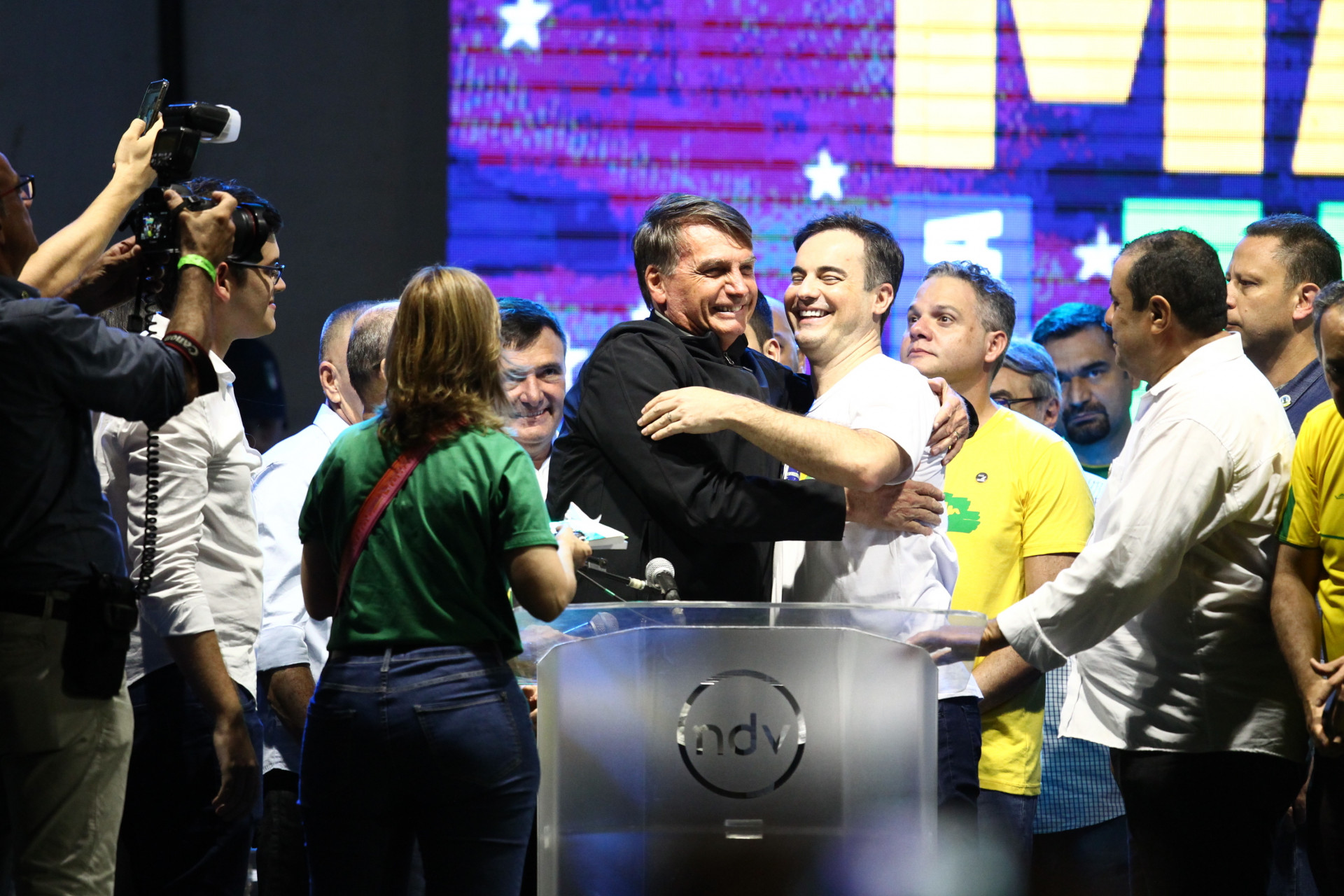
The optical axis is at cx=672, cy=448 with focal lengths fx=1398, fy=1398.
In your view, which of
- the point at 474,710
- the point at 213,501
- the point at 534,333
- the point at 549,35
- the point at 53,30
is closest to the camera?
the point at 474,710

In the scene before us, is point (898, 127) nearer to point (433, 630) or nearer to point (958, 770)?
point (958, 770)

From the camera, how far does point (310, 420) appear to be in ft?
19.0

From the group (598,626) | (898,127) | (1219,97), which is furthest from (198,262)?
(1219,97)

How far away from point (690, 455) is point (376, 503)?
771 mm

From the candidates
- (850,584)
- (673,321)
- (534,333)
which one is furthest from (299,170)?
(850,584)

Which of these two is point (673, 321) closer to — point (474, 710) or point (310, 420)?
point (474, 710)

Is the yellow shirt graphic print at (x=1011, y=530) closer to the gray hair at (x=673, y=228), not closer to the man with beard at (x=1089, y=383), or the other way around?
the gray hair at (x=673, y=228)

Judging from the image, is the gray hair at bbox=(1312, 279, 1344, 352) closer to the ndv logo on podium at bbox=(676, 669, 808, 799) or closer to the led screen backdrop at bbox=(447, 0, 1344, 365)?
the ndv logo on podium at bbox=(676, 669, 808, 799)

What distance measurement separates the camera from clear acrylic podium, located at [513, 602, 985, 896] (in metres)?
2.29

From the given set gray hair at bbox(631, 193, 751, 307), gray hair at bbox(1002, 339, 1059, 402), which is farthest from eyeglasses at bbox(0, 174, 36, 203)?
gray hair at bbox(1002, 339, 1059, 402)

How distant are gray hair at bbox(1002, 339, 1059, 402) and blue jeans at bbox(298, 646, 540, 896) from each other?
2.83m

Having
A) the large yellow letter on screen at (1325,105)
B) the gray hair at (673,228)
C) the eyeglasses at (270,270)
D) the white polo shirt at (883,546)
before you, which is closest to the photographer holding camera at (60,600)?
the eyeglasses at (270,270)

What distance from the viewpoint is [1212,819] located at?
2.73 meters

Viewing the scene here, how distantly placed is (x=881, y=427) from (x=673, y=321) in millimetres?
494
